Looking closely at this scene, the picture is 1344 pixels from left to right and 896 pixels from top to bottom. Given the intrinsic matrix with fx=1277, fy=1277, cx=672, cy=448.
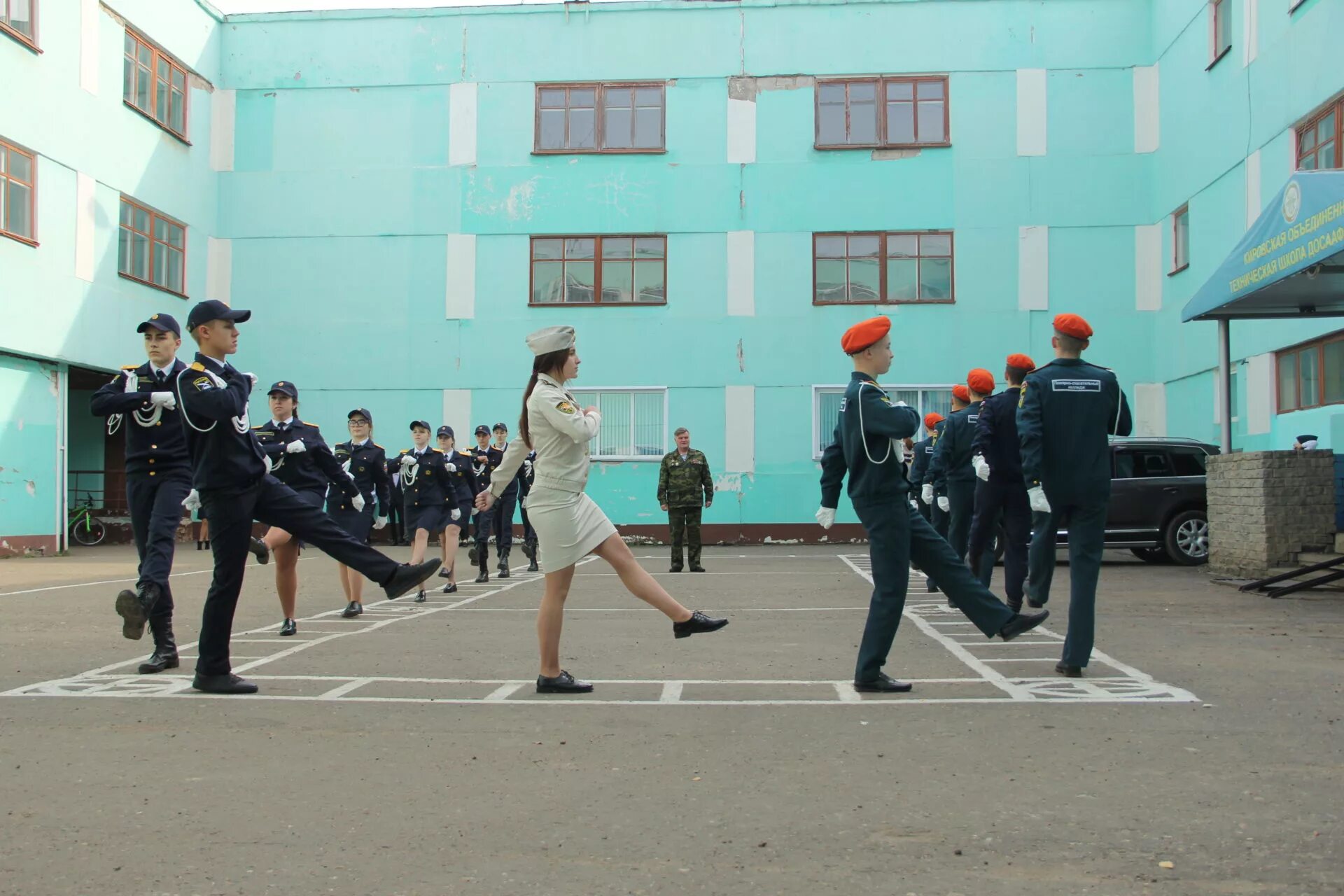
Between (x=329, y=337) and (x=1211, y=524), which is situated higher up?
(x=329, y=337)

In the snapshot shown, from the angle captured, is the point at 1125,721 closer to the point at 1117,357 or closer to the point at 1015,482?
the point at 1015,482

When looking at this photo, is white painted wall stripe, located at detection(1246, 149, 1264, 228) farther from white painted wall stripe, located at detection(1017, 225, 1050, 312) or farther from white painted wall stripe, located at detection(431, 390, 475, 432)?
white painted wall stripe, located at detection(431, 390, 475, 432)

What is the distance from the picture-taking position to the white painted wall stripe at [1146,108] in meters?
24.8

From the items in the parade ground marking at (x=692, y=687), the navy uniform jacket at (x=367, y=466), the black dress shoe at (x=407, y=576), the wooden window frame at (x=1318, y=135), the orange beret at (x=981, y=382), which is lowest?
the parade ground marking at (x=692, y=687)

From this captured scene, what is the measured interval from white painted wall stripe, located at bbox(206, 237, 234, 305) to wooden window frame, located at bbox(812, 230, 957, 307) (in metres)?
12.1

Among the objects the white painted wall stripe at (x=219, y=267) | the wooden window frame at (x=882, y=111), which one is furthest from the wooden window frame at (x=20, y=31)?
the wooden window frame at (x=882, y=111)

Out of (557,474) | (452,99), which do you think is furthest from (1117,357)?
(557,474)

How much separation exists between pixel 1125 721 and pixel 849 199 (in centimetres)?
2081

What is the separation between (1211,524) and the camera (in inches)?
580

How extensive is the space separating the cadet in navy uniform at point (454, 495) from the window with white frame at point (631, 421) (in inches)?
432

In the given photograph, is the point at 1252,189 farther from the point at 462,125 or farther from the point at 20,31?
the point at 20,31

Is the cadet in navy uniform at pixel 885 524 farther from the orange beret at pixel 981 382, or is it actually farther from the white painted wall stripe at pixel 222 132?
the white painted wall stripe at pixel 222 132

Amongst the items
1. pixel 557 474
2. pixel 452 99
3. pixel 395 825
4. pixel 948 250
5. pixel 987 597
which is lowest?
pixel 395 825

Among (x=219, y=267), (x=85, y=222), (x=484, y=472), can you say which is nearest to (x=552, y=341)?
(x=484, y=472)
